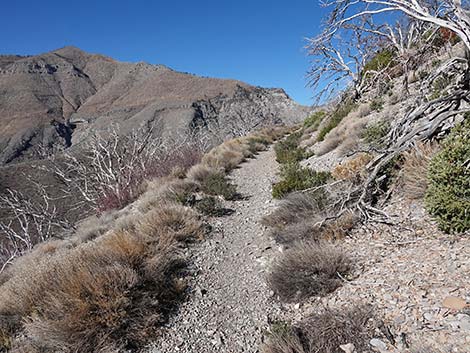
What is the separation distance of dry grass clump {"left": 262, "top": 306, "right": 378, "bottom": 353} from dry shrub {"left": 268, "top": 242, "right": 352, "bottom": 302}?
1.90 feet

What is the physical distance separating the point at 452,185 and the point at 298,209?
2851 mm

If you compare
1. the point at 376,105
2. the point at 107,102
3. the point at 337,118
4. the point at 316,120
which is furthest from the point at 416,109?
the point at 107,102

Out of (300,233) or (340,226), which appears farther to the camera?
(300,233)

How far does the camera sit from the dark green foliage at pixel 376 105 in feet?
37.2

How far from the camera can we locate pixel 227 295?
4.39 meters

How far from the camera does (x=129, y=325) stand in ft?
11.6

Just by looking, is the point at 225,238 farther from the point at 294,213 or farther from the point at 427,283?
the point at 427,283

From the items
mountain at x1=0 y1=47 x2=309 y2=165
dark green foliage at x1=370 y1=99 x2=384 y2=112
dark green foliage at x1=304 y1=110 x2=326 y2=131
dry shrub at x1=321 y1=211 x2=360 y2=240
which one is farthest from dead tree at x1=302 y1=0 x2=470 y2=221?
mountain at x1=0 y1=47 x2=309 y2=165

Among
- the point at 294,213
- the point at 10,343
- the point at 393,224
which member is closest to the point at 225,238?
the point at 294,213

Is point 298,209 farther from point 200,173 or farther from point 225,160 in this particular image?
point 225,160

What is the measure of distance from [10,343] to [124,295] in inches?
50.0

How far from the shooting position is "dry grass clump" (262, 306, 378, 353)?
282 centimetres

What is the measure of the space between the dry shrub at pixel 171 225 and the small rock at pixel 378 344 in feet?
12.3

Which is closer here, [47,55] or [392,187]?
[392,187]
